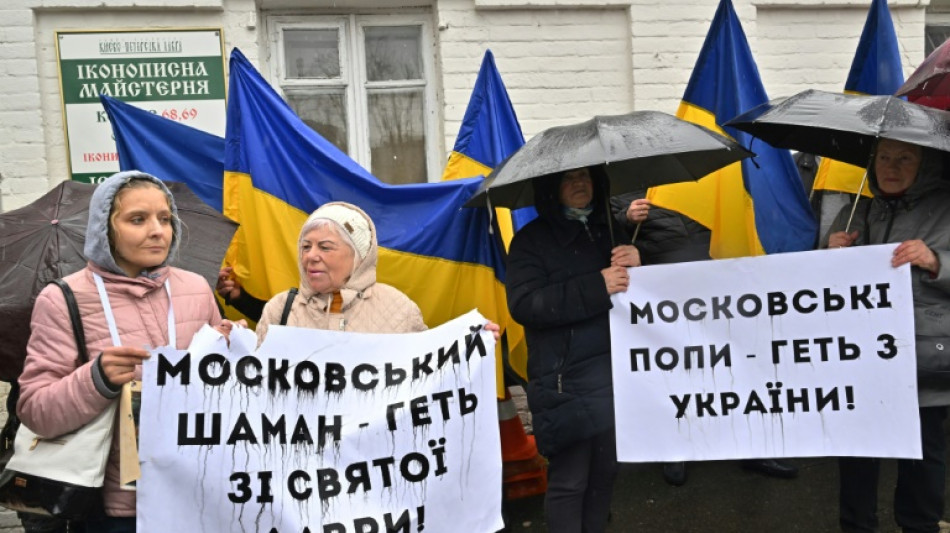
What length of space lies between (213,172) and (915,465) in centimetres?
337

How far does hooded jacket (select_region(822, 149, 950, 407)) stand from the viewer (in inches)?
123

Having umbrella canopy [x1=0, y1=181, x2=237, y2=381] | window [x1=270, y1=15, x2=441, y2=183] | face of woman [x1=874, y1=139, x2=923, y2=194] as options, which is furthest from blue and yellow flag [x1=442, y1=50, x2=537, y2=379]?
window [x1=270, y1=15, x2=441, y2=183]

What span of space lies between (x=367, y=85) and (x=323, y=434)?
404 cm

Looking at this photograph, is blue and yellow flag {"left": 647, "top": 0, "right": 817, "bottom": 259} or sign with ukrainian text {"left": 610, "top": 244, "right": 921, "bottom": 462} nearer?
sign with ukrainian text {"left": 610, "top": 244, "right": 921, "bottom": 462}

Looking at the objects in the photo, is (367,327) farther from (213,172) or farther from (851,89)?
(851,89)

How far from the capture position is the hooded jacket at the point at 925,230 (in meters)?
3.12

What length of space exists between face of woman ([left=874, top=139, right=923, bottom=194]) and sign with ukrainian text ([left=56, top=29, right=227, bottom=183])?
4229mm

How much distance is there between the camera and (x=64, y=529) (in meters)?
2.84

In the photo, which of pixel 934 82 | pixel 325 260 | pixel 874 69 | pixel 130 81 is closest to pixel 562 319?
pixel 325 260

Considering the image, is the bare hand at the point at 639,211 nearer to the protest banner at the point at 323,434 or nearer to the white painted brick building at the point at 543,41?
the protest banner at the point at 323,434

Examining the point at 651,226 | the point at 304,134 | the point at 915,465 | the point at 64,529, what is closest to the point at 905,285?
the point at 915,465

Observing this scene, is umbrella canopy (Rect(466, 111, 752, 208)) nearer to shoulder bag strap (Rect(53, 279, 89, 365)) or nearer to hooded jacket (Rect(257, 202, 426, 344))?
hooded jacket (Rect(257, 202, 426, 344))

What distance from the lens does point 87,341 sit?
7.91ft

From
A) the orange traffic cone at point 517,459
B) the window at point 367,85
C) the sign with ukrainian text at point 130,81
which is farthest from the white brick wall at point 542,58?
the orange traffic cone at point 517,459
